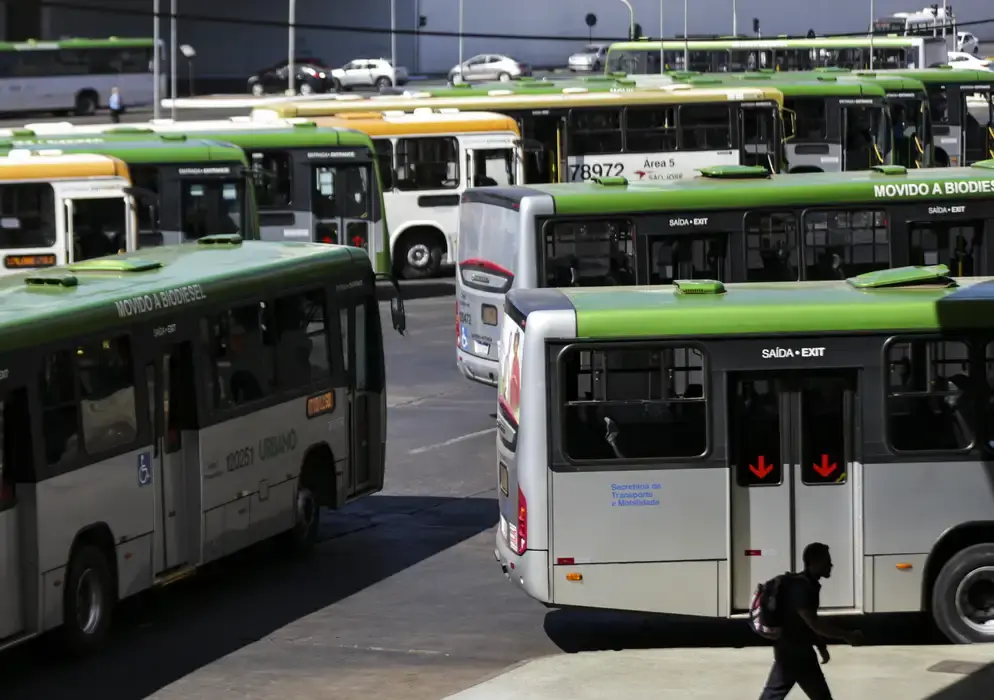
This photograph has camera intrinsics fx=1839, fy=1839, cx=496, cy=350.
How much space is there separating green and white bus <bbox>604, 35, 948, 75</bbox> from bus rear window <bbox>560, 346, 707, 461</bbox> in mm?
48557

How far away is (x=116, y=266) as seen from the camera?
14.3 meters

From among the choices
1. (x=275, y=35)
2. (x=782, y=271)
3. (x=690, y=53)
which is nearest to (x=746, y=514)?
(x=782, y=271)

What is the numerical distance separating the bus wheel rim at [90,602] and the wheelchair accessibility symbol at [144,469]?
2.76ft

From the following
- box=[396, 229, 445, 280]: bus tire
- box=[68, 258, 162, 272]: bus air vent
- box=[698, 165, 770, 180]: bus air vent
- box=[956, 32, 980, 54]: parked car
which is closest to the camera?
box=[68, 258, 162, 272]: bus air vent

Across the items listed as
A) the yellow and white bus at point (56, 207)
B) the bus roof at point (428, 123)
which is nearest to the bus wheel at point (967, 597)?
the yellow and white bus at point (56, 207)

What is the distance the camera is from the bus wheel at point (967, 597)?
39.9ft

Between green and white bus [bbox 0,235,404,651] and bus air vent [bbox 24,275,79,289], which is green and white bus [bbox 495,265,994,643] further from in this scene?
bus air vent [bbox 24,275,79,289]

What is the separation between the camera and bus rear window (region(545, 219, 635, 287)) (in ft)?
64.7

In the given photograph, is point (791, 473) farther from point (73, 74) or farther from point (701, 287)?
point (73, 74)

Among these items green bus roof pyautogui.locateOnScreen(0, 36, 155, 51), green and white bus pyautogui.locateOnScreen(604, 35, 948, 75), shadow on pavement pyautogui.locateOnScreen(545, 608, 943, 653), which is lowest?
shadow on pavement pyautogui.locateOnScreen(545, 608, 943, 653)

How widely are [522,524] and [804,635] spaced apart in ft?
9.63

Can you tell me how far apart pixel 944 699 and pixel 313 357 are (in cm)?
668

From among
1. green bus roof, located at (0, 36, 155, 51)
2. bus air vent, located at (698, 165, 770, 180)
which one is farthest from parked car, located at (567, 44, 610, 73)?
bus air vent, located at (698, 165, 770, 180)

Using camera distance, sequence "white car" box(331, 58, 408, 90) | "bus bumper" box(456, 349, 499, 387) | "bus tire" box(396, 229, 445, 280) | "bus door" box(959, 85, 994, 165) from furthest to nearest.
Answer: "white car" box(331, 58, 408, 90)
"bus door" box(959, 85, 994, 165)
"bus tire" box(396, 229, 445, 280)
"bus bumper" box(456, 349, 499, 387)
